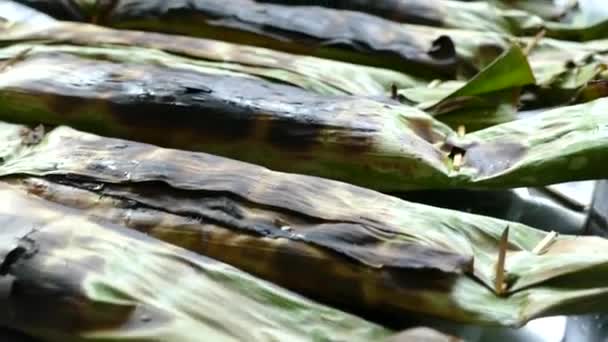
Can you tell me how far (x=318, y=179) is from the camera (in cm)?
88

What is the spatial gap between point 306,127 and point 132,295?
1.14 ft

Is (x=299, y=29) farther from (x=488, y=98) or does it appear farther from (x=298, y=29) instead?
(x=488, y=98)

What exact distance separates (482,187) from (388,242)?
0.20 meters

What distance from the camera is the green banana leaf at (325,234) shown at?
0.75m

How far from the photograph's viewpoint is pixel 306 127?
99cm

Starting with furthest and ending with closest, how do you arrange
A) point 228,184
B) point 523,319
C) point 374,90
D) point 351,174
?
point 374,90
point 351,174
point 228,184
point 523,319

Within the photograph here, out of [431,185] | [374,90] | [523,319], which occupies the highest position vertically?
[374,90]

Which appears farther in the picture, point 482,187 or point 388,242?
point 482,187

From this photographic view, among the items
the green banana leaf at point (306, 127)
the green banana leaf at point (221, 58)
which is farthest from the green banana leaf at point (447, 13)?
the green banana leaf at point (306, 127)

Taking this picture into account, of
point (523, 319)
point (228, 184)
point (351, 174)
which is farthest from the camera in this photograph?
point (351, 174)

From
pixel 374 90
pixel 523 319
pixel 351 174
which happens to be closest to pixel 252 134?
pixel 351 174

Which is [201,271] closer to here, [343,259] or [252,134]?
[343,259]

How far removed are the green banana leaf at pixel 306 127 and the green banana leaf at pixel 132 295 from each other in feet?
0.81

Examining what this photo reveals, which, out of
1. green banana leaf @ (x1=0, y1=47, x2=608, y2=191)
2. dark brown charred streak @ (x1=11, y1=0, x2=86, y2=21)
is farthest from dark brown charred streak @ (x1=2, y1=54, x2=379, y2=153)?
dark brown charred streak @ (x1=11, y1=0, x2=86, y2=21)
